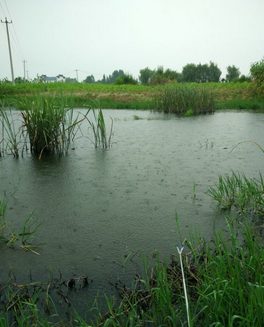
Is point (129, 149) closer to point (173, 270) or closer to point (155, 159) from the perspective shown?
point (155, 159)

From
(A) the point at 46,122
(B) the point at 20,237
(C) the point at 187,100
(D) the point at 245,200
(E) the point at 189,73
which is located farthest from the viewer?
(E) the point at 189,73

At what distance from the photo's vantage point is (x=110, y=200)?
2.22 m

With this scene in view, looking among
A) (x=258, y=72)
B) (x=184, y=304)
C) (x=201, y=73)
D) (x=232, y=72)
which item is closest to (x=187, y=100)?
(x=258, y=72)

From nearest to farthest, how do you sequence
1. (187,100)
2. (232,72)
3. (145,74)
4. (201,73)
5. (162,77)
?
(187,100), (162,77), (145,74), (201,73), (232,72)

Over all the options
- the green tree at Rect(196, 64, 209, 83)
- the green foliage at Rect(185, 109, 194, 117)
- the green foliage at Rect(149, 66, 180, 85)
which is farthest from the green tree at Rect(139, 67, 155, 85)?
the green foliage at Rect(185, 109, 194, 117)

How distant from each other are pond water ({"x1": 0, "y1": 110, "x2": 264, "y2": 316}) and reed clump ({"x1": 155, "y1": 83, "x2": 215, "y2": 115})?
3.80m

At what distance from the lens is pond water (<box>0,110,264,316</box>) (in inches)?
57.6

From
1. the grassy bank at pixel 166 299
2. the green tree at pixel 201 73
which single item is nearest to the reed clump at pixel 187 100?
the grassy bank at pixel 166 299

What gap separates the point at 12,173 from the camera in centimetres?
288

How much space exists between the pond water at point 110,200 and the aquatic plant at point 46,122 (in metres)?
0.18

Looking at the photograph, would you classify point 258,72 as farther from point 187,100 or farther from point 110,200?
point 110,200

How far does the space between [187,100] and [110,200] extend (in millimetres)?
6249

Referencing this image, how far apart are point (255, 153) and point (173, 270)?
256 cm

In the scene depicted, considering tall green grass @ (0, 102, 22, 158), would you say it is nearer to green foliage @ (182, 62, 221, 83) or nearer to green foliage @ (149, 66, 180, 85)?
green foliage @ (149, 66, 180, 85)
